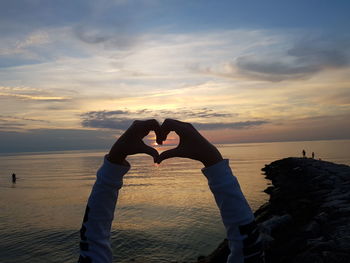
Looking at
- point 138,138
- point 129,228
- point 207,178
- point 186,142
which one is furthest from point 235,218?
point 129,228

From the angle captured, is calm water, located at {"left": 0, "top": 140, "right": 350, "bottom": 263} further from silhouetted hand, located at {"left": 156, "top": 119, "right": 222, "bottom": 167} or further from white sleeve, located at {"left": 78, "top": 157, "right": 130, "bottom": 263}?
silhouetted hand, located at {"left": 156, "top": 119, "right": 222, "bottom": 167}

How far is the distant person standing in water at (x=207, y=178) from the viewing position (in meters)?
1.48

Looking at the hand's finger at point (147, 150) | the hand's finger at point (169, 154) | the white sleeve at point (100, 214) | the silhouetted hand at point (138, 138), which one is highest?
the silhouetted hand at point (138, 138)

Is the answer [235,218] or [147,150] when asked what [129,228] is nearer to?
[235,218]

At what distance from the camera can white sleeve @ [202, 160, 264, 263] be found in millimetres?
1554

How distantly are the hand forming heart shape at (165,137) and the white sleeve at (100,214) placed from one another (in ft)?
0.91

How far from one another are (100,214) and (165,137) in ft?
2.24

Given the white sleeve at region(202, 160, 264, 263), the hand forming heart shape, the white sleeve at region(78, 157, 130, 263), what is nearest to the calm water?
the white sleeve at region(78, 157, 130, 263)

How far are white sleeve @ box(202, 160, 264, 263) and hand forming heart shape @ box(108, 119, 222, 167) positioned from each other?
0.12 meters

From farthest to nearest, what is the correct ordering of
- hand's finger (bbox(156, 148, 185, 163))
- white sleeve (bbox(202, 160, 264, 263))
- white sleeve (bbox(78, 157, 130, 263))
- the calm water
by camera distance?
the calm water → white sleeve (bbox(78, 157, 130, 263)) → white sleeve (bbox(202, 160, 264, 263)) → hand's finger (bbox(156, 148, 185, 163))

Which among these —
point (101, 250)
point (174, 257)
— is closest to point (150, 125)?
point (101, 250)

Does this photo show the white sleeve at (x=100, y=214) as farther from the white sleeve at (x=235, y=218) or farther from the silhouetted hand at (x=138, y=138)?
the white sleeve at (x=235, y=218)

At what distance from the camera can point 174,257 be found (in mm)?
13531

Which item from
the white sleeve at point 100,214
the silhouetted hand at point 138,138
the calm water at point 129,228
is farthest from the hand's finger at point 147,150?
the calm water at point 129,228
